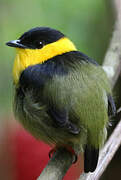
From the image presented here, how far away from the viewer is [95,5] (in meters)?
3.78

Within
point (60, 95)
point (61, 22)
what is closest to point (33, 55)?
point (60, 95)

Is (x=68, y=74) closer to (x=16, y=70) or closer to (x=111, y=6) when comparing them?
(x=16, y=70)

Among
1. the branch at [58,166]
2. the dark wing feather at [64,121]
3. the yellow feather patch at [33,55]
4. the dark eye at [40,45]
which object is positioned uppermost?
the dark eye at [40,45]

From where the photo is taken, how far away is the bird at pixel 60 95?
2129mm

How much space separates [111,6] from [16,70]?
1032 mm

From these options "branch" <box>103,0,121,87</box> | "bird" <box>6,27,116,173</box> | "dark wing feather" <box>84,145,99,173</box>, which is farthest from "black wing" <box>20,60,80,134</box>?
"branch" <box>103,0,121,87</box>

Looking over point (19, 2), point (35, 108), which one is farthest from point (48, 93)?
point (19, 2)

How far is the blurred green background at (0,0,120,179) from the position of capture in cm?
363

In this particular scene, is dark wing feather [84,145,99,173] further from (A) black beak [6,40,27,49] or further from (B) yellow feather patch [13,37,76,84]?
(A) black beak [6,40,27,49]

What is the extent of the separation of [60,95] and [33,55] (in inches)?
14.6

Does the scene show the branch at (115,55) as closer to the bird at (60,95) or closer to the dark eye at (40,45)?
the bird at (60,95)

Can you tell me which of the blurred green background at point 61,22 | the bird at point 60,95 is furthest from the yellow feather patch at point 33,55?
the blurred green background at point 61,22

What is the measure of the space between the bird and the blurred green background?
1.19m

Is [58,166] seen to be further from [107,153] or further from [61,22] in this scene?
[61,22]
